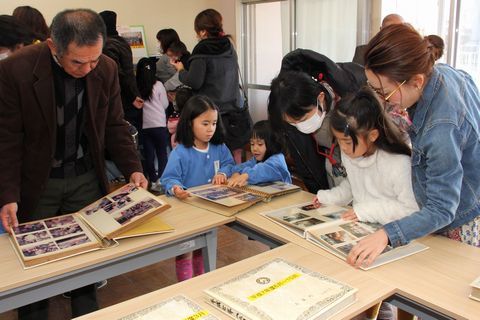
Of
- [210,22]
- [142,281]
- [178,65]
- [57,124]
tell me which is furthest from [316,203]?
[178,65]

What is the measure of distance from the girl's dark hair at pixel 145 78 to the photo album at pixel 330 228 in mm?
2706

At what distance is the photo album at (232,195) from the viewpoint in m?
1.88

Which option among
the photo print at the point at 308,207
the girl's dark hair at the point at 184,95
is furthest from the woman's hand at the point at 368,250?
the girl's dark hair at the point at 184,95

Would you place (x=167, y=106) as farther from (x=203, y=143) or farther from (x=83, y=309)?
(x=83, y=309)

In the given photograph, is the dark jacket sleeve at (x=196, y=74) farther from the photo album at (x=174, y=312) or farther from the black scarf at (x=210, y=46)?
the photo album at (x=174, y=312)

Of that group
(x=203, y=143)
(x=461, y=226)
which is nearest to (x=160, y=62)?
(x=203, y=143)

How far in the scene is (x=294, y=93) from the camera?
1728mm

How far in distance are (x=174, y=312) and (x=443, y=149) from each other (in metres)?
0.83

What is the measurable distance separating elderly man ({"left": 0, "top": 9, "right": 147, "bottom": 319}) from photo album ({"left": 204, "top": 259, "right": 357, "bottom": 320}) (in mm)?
890

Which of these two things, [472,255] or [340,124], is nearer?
[472,255]

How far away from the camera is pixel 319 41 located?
15.0 ft

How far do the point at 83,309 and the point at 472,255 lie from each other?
1.43 metres

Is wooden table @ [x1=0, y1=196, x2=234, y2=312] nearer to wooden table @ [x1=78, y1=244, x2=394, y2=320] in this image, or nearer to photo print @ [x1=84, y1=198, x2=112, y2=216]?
photo print @ [x1=84, y1=198, x2=112, y2=216]

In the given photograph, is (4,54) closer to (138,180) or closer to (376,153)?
(138,180)
